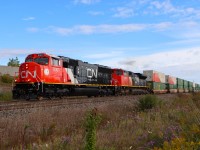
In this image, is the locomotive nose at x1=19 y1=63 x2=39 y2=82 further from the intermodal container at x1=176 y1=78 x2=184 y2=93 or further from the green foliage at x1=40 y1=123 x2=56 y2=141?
the intermodal container at x1=176 y1=78 x2=184 y2=93

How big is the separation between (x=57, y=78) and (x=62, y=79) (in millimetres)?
686

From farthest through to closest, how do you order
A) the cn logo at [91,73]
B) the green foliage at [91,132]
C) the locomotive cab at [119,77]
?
the locomotive cab at [119,77], the cn logo at [91,73], the green foliage at [91,132]

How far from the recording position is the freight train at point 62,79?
21875mm

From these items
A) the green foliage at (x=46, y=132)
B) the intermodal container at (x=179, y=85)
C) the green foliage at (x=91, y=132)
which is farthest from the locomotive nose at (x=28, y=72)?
the intermodal container at (x=179, y=85)

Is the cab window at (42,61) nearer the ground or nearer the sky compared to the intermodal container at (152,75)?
nearer the sky

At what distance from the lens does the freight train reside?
21.9 metres

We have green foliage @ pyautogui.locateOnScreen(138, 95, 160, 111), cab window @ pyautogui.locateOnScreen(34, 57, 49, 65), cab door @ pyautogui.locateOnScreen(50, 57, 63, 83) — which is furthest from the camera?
cab door @ pyautogui.locateOnScreen(50, 57, 63, 83)

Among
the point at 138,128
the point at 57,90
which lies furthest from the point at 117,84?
the point at 138,128

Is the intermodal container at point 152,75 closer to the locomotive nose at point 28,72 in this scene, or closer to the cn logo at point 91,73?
the cn logo at point 91,73

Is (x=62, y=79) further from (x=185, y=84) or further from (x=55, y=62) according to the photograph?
(x=185, y=84)

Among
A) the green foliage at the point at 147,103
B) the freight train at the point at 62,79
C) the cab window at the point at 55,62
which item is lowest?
the green foliage at the point at 147,103

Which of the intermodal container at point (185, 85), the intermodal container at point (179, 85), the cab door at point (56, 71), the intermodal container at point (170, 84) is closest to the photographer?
the cab door at point (56, 71)

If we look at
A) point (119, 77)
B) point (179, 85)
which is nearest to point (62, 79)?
point (119, 77)

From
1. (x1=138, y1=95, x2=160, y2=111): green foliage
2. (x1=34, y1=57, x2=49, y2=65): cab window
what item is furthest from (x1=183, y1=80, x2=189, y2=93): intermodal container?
(x1=138, y1=95, x2=160, y2=111): green foliage
